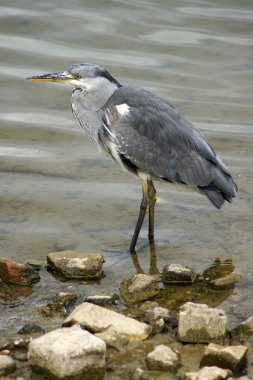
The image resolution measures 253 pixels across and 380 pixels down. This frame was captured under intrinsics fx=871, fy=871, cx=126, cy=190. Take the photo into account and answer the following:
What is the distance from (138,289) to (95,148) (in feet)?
12.3

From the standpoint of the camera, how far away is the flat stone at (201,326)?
17.1ft

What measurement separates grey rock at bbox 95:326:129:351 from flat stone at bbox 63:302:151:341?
3 cm

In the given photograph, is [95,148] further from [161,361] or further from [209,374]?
[209,374]

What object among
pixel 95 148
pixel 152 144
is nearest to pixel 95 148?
pixel 95 148

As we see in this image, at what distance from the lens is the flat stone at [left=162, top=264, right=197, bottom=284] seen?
631 centimetres

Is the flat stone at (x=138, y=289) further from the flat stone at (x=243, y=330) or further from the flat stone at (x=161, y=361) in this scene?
the flat stone at (x=161, y=361)

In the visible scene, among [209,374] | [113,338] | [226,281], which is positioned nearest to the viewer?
[209,374]

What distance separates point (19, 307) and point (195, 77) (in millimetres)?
6737

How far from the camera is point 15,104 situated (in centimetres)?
1076

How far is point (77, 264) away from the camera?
20.9ft

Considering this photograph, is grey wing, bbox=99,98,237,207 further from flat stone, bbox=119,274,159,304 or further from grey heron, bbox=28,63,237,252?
flat stone, bbox=119,274,159,304

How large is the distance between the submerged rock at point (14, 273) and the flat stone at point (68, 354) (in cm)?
142

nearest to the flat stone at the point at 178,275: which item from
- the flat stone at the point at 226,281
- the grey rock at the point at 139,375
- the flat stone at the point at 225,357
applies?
the flat stone at the point at 226,281

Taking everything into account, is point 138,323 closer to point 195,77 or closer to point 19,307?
point 19,307
